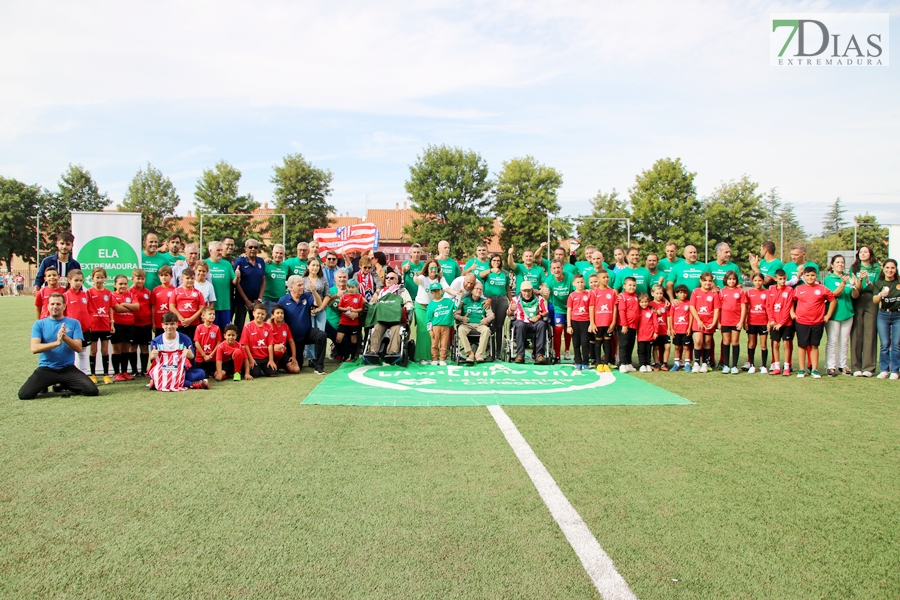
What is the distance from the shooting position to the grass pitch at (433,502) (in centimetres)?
261

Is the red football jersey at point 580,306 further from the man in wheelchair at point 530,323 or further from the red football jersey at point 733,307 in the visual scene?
the red football jersey at point 733,307

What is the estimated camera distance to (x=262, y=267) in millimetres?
9242

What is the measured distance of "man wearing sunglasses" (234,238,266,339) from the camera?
8.99 m

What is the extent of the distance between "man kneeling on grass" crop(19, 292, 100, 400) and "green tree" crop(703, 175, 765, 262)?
43.2 metres

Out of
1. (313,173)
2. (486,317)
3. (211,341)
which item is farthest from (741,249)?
(211,341)

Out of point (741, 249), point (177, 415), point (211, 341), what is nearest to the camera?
point (177, 415)

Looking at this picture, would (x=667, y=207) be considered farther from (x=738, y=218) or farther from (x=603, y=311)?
(x=603, y=311)

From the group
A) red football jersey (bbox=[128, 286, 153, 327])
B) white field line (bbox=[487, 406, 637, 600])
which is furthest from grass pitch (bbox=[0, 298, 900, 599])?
red football jersey (bbox=[128, 286, 153, 327])

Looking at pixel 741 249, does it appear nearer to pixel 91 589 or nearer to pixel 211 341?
pixel 211 341

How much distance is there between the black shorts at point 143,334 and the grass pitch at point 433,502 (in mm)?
2251

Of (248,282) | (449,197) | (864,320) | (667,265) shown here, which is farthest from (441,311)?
(449,197)

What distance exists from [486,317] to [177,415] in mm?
5003

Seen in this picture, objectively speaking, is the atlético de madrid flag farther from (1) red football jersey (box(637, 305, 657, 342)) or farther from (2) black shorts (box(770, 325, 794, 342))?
(2) black shorts (box(770, 325, 794, 342))

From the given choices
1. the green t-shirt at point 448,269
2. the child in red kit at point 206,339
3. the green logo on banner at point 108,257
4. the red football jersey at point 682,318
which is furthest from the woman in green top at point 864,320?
the green logo on banner at point 108,257
